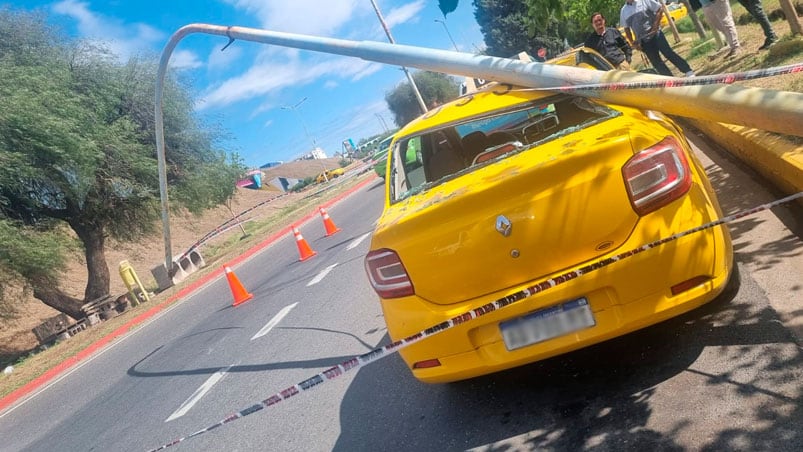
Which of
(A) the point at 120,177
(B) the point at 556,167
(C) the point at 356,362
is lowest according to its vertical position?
(C) the point at 356,362

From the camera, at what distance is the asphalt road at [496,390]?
2861 millimetres

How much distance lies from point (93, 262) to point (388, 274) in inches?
749

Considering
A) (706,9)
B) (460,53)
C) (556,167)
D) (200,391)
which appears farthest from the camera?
(706,9)

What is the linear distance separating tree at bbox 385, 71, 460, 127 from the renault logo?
265 feet

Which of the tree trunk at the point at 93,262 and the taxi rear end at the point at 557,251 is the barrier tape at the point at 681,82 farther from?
the tree trunk at the point at 93,262

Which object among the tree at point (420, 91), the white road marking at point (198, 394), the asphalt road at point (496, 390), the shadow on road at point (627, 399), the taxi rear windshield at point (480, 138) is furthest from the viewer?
the tree at point (420, 91)

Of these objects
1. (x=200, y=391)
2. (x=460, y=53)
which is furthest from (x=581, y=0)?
(x=200, y=391)

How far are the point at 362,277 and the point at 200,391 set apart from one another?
2.69 m

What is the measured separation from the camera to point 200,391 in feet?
20.1

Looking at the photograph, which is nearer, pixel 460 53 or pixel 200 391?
pixel 200 391

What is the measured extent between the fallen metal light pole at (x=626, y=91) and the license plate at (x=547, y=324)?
1.42 m

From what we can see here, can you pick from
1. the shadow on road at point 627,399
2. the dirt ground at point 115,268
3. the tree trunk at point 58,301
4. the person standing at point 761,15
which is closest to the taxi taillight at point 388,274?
the shadow on road at point 627,399

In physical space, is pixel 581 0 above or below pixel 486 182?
above

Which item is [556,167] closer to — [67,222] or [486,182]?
[486,182]
